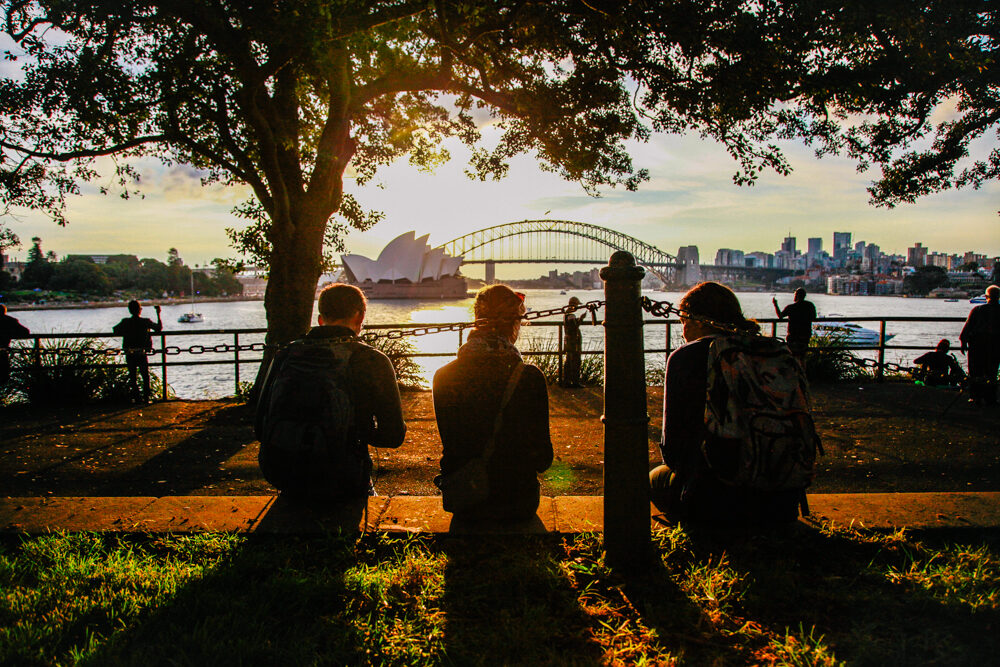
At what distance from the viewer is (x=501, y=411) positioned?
2.68 m

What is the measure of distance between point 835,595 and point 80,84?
860 cm

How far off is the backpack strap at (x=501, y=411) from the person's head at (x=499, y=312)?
253 mm

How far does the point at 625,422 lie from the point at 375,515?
1371mm

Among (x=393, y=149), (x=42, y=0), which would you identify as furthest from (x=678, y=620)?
(x=393, y=149)

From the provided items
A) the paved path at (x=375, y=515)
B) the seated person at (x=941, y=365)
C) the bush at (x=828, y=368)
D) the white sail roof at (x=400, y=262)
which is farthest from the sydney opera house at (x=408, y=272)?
the paved path at (x=375, y=515)

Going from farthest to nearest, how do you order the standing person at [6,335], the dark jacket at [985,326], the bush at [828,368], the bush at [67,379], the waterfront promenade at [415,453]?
the bush at [828,368], the standing person at [6,335], the bush at [67,379], the dark jacket at [985,326], the waterfront promenade at [415,453]

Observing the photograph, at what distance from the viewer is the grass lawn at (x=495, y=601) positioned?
1.89m

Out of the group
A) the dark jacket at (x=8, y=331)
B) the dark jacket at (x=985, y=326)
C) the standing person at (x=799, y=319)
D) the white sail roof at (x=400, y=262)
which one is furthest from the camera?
the white sail roof at (x=400, y=262)

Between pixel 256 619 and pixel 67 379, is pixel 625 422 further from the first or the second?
pixel 67 379

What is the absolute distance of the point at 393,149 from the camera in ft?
38.0

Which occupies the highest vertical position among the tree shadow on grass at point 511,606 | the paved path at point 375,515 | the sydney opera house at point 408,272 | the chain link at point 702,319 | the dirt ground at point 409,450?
the sydney opera house at point 408,272

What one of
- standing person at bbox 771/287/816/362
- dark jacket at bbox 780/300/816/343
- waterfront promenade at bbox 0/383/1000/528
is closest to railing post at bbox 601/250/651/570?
waterfront promenade at bbox 0/383/1000/528

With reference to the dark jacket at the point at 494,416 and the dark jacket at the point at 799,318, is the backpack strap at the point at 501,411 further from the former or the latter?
the dark jacket at the point at 799,318

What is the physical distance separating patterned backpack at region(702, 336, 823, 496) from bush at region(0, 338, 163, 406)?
7.81 metres
